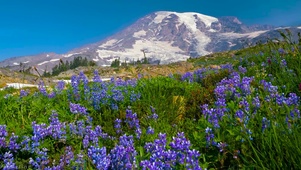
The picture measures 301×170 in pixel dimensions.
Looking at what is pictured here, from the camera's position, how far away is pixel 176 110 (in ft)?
19.3

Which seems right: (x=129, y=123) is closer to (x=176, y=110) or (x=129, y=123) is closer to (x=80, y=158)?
(x=176, y=110)

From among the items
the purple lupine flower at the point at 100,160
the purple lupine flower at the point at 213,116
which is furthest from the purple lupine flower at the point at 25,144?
the purple lupine flower at the point at 213,116

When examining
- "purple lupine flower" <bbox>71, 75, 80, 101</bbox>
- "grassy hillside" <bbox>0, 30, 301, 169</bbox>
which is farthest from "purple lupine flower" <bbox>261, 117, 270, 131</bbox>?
"purple lupine flower" <bbox>71, 75, 80, 101</bbox>

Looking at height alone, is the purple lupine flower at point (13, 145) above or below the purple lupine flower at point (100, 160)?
below

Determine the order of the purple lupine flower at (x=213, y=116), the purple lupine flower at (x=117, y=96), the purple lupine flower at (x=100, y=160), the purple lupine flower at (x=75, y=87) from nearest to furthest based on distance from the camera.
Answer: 1. the purple lupine flower at (x=100, y=160)
2. the purple lupine flower at (x=213, y=116)
3. the purple lupine flower at (x=117, y=96)
4. the purple lupine flower at (x=75, y=87)

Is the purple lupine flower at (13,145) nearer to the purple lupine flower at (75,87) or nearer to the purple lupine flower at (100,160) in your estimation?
the purple lupine flower at (100,160)

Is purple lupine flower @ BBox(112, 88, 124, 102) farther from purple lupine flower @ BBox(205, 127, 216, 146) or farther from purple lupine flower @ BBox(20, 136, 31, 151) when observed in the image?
purple lupine flower @ BBox(205, 127, 216, 146)

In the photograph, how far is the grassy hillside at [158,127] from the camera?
3.04 meters

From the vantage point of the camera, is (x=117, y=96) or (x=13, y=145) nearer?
(x=13, y=145)

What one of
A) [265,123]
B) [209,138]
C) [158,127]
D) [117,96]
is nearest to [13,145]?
[158,127]

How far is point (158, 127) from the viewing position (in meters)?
4.80

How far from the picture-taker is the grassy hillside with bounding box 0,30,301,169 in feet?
9.96

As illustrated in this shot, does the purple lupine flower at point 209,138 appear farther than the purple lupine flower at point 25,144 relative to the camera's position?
No

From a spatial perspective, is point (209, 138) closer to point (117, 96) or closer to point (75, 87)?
point (117, 96)
